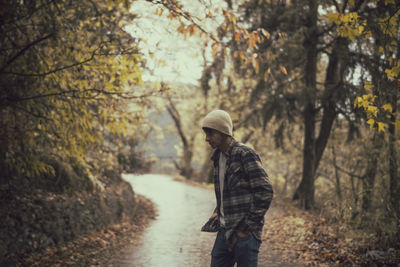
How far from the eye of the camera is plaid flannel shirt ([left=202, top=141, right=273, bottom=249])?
3143 mm

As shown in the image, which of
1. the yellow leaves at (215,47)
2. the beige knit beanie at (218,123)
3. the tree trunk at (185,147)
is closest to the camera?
the beige knit beanie at (218,123)

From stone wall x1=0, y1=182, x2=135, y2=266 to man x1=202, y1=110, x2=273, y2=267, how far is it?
412 cm

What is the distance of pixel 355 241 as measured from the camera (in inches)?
293

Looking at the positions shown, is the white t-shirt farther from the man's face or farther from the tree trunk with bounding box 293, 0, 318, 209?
the tree trunk with bounding box 293, 0, 318, 209

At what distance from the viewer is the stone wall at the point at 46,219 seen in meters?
6.33

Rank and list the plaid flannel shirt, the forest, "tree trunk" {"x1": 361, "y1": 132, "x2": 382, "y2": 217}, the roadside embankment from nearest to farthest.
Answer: the plaid flannel shirt < the forest < the roadside embankment < "tree trunk" {"x1": 361, "y1": 132, "x2": 382, "y2": 217}

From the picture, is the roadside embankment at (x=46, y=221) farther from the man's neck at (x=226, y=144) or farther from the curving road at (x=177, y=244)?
the man's neck at (x=226, y=144)

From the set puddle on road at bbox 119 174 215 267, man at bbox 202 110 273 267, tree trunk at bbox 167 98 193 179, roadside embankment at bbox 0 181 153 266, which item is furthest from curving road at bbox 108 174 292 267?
tree trunk at bbox 167 98 193 179

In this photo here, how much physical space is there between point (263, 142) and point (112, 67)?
25.9m

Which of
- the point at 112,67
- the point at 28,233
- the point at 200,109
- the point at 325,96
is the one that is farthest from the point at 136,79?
the point at 200,109

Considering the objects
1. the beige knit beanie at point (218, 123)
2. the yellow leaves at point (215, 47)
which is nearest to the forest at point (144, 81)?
the yellow leaves at point (215, 47)

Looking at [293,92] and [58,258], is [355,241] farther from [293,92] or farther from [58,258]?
[293,92]

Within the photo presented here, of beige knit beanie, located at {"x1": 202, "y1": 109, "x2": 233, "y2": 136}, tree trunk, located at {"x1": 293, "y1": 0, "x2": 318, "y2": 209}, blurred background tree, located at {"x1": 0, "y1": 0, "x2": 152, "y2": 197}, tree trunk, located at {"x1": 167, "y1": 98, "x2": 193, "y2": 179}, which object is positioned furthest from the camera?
tree trunk, located at {"x1": 167, "y1": 98, "x2": 193, "y2": 179}

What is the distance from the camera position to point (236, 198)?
10.7ft
